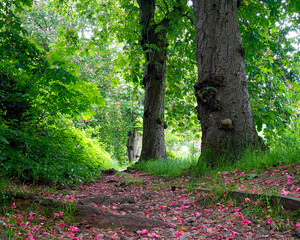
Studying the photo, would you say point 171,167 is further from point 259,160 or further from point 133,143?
point 133,143

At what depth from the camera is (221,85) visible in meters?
4.35

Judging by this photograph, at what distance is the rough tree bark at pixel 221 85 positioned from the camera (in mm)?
4125

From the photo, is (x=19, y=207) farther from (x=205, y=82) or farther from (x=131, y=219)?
(x=205, y=82)

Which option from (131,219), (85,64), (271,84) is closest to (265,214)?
(131,219)

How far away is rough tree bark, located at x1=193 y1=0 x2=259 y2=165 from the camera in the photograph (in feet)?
13.5

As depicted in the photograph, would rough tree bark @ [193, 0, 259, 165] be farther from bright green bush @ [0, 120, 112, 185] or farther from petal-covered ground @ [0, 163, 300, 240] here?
bright green bush @ [0, 120, 112, 185]

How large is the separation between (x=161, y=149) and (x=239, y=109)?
4.43 meters

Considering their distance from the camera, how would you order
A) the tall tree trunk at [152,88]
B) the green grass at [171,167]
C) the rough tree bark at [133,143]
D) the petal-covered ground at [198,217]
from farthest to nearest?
the rough tree bark at [133,143], the tall tree trunk at [152,88], the green grass at [171,167], the petal-covered ground at [198,217]

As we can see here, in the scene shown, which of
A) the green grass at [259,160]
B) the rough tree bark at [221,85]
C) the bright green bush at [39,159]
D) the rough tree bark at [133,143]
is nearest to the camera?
the green grass at [259,160]

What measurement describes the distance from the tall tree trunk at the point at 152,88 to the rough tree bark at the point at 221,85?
343 centimetres

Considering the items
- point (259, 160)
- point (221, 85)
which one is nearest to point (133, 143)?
point (221, 85)

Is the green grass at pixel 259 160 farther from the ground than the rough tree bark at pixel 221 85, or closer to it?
closer to it

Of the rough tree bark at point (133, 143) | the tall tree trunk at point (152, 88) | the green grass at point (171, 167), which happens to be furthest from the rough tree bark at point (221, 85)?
the rough tree bark at point (133, 143)

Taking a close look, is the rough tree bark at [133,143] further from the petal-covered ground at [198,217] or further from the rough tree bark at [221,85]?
the petal-covered ground at [198,217]
